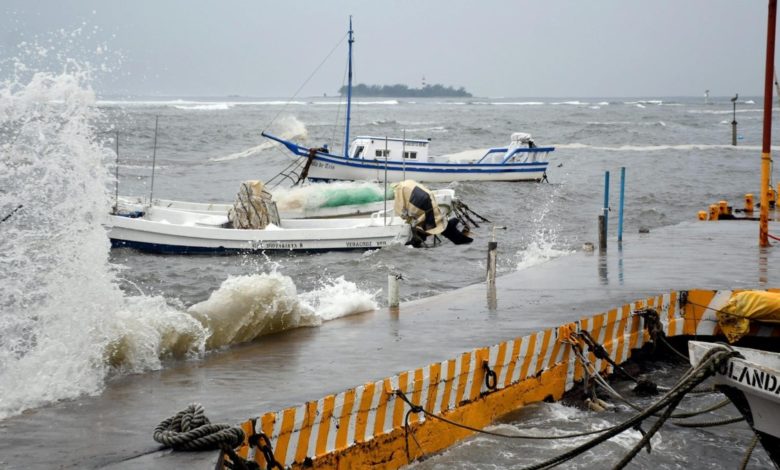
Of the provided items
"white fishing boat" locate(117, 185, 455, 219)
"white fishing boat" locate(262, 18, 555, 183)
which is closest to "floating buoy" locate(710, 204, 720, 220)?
"white fishing boat" locate(117, 185, 455, 219)

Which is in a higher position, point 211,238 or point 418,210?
point 418,210

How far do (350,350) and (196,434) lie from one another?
408 centimetres

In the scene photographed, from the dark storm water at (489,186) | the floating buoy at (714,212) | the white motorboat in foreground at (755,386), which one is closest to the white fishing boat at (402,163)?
the dark storm water at (489,186)

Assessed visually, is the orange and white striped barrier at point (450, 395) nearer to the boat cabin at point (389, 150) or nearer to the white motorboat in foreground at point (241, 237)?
the white motorboat in foreground at point (241, 237)

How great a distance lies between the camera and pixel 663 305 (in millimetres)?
11766

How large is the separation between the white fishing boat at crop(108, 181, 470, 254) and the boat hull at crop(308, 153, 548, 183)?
40.8 ft

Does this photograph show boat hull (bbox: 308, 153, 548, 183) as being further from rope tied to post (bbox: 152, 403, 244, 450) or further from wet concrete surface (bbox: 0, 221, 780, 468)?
rope tied to post (bbox: 152, 403, 244, 450)

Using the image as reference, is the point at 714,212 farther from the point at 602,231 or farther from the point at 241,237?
the point at 241,237

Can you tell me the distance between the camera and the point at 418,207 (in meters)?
23.7

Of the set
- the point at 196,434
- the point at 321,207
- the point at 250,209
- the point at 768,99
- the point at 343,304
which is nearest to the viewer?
the point at 196,434

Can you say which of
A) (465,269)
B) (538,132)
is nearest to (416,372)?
(465,269)

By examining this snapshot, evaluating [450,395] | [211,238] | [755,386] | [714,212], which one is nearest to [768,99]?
[714,212]

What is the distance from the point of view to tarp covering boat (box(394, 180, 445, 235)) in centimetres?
2358

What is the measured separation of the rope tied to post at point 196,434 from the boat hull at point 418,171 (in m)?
29.5
